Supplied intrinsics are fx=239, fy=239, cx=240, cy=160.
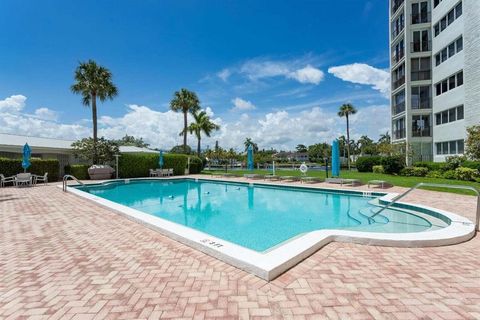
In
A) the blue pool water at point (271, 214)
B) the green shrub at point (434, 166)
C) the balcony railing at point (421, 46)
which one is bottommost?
the blue pool water at point (271, 214)

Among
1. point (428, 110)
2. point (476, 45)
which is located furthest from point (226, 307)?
point (428, 110)

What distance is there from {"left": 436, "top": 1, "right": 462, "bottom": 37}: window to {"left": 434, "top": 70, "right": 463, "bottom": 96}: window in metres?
4.73

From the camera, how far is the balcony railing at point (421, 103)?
912 inches

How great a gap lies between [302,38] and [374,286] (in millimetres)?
19519

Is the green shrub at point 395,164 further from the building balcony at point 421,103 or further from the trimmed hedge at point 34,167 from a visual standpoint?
the trimmed hedge at point 34,167

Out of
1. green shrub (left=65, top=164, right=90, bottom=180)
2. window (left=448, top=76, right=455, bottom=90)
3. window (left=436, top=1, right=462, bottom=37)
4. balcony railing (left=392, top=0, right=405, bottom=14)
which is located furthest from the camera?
balcony railing (left=392, top=0, right=405, bottom=14)

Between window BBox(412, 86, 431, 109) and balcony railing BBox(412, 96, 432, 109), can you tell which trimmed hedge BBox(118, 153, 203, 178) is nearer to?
balcony railing BBox(412, 96, 432, 109)

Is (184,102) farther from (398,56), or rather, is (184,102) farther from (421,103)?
(421,103)

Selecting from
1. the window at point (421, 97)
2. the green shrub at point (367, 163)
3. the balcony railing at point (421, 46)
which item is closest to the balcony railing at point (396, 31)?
the balcony railing at point (421, 46)

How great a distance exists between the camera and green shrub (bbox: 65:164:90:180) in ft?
66.9

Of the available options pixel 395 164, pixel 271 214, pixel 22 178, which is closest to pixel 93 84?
pixel 22 178

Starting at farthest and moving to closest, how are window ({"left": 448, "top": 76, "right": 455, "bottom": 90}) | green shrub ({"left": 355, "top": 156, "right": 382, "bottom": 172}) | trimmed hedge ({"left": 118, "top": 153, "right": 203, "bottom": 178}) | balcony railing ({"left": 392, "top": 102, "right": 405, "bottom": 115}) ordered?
balcony railing ({"left": 392, "top": 102, "right": 405, "bottom": 115}), green shrub ({"left": 355, "top": 156, "right": 382, "bottom": 172}), trimmed hedge ({"left": 118, "top": 153, "right": 203, "bottom": 178}), window ({"left": 448, "top": 76, "right": 455, "bottom": 90})

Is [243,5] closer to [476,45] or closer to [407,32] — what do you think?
[476,45]

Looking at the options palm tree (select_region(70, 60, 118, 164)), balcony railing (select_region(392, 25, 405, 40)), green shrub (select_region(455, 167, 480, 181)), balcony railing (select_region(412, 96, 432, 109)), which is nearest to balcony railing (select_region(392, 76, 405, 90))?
balcony railing (select_region(412, 96, 432, 109))
